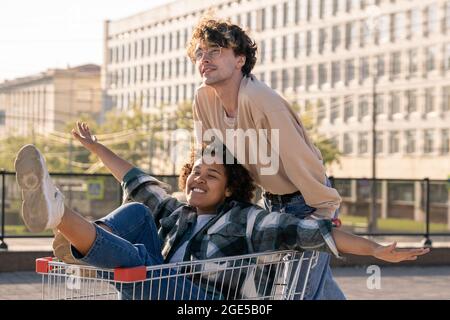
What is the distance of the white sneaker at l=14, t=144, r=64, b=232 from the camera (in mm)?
4488

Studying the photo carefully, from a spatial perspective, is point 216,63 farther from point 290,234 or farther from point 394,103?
point 394,103

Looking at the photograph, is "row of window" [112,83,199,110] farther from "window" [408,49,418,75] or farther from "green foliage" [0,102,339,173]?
"window" [408,49,418,75]

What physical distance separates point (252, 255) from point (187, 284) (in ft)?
1.17

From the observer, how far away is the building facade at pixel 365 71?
73.1 meters

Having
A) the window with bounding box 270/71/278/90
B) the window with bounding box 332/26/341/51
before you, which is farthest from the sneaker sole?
the window with bounding box 270/71/278/90

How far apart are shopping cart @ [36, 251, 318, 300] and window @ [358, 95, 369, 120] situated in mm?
73643

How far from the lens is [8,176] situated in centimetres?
1605

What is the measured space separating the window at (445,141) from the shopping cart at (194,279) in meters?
67.6

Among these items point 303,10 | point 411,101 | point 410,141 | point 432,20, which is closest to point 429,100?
point 411,101

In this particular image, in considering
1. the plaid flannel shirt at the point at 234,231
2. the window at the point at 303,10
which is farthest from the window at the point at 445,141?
the plaid flannel shirt at the point at 234,231
